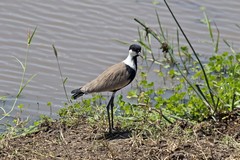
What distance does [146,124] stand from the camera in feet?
23.5

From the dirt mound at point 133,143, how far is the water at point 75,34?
1374 mm

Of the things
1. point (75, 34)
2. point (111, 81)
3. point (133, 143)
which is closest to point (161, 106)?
point (111, 81)

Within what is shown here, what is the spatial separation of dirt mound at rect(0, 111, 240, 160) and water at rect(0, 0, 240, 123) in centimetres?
137

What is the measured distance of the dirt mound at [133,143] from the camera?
652 cm

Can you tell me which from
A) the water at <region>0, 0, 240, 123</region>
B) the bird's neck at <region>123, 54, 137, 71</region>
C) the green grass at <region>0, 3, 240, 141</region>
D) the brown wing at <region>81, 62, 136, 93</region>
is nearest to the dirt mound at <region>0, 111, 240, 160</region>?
the green grass at <region>0, 3, 240, 141</region>

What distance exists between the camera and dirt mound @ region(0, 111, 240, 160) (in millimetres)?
6523

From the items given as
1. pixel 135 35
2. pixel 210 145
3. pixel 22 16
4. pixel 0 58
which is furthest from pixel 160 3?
pixel 210 145

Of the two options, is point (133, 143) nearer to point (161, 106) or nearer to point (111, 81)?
point (111, 81)

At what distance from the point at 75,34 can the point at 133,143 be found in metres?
3.87

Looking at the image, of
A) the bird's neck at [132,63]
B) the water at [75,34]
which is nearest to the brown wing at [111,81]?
the bird's neck at [132,63]

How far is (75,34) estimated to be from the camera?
1045 cm

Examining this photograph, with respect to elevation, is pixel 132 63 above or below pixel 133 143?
above

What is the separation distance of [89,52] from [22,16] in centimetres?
129

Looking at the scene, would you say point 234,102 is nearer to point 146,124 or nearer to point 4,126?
point 146,124
